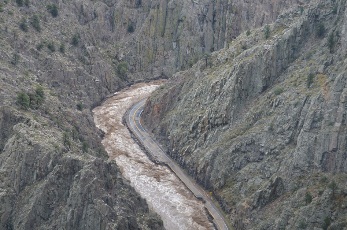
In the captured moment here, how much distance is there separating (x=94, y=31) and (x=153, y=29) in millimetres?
15450

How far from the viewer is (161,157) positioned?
11594cm

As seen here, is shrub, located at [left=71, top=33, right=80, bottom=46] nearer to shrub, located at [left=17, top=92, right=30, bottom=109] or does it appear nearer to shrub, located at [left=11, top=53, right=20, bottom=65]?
shrub, located at [left=11, top=53, right=20, bottom=65]

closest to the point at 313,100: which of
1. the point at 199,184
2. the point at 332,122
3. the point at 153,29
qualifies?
the point at 332,122

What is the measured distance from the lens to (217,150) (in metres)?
104

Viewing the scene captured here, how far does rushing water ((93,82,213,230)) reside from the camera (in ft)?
317

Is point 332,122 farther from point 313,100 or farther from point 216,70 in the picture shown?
point 216,70

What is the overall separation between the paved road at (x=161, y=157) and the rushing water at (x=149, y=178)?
98cm

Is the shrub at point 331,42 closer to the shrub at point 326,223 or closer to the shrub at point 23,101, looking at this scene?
the shrub at point 326,223

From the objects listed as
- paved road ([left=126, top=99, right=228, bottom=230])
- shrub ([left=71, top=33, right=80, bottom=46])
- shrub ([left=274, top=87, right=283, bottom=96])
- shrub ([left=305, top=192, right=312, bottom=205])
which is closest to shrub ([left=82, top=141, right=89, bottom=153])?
paved road ([left=126, top=99, right=228, bottom=230])

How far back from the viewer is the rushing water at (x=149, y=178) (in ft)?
317

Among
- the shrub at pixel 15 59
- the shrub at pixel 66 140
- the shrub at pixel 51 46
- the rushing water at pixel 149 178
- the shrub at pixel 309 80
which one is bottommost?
the rushing water at pixel 149 178

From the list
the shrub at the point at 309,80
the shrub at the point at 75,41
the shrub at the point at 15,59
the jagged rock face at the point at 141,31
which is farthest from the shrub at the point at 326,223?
the shrub at the point at 75,41

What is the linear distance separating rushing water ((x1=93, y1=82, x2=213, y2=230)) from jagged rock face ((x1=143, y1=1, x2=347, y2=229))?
3.94 meters

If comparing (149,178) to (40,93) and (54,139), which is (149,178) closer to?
(54,139)
